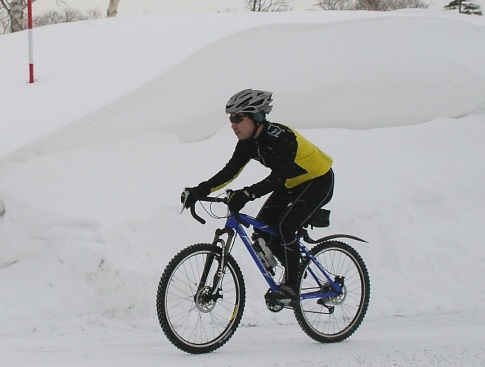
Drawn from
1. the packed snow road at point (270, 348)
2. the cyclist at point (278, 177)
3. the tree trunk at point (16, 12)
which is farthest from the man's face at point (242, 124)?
the tree trunk at point (16, 12)

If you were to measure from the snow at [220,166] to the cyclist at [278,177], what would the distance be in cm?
78

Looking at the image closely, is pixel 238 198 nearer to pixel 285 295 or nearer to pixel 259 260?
pixel 259 260

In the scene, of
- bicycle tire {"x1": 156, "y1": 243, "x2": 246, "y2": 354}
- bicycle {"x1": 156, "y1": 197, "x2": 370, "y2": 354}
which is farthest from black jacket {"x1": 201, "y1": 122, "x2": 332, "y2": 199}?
bicycle tire {"x1": 156, "y1": 243, "x2": 246, "y2": 354}

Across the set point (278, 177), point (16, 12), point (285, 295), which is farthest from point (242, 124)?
point (16, 12)

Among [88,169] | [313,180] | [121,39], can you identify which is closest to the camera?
[313,180]

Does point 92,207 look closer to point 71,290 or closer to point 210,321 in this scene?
point 71,290

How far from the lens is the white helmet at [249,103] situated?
518 centimetres

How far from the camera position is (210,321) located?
18.8 feet

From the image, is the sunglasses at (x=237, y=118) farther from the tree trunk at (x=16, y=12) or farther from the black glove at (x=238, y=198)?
the tree trunk at (x=16, y=12)

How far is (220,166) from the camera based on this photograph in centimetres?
873

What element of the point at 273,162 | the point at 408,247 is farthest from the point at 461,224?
the point at 273,162

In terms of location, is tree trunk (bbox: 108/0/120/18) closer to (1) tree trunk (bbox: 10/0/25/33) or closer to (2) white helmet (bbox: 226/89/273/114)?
(1) tree trunk (bbox: 10/0/25/33)

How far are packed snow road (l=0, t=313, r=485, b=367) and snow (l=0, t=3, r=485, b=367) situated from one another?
0.03 m

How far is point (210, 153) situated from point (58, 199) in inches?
82.7
